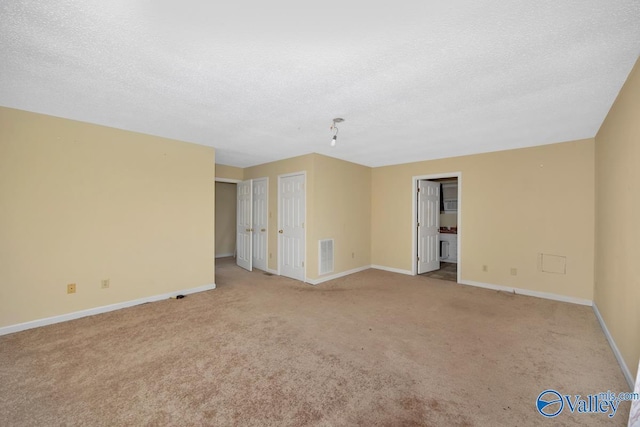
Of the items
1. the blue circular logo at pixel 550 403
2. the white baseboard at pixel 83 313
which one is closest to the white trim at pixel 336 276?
the white baseboard at pixel 83 313

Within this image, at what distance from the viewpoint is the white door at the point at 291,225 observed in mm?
5117

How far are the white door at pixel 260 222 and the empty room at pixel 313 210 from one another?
2.33 feet

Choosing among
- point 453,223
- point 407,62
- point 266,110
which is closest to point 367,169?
point 453,223

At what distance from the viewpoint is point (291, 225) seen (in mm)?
5312

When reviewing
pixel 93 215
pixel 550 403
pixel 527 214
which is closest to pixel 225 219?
pixel 93 215

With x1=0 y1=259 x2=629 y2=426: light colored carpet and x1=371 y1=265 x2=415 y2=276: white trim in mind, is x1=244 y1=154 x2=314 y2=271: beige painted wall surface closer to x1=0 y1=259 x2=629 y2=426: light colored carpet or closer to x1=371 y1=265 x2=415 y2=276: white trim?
x1=0 y1=259 x2=629 y2=426: light colored carpet

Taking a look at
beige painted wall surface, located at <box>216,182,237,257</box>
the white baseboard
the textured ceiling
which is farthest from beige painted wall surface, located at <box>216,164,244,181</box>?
the white baseboard

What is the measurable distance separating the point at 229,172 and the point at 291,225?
2.24m

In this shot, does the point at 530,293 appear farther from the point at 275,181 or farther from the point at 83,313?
the point at 83,313

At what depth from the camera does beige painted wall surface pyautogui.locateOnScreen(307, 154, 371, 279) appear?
16.4ft

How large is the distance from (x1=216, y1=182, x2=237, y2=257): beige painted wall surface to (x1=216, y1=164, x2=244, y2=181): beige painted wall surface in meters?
1.78

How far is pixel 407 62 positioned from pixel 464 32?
1.34 feet

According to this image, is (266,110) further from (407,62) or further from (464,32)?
(464,32)

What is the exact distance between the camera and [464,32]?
5.33 feet
